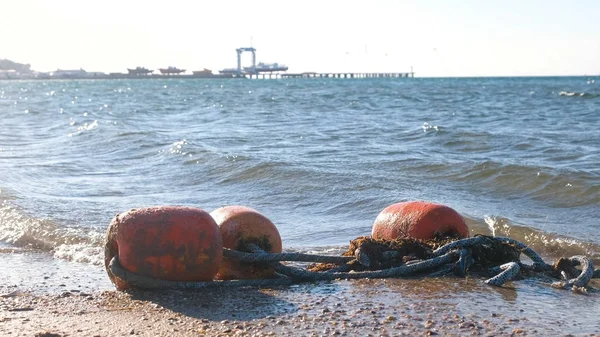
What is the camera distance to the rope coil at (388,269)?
5.12 meters

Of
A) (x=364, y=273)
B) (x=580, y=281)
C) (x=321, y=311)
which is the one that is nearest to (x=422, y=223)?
(x=364, y=273)

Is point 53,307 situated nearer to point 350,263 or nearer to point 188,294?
point 188,294

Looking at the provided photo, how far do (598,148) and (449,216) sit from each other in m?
10.7

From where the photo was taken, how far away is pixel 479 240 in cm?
561

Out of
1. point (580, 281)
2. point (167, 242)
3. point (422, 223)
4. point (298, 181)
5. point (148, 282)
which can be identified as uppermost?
point (167, 242)

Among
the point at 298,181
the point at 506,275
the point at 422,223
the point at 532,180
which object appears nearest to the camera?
the point at 506,275

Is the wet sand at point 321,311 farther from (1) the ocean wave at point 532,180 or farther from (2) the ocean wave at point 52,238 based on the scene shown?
(1) the ocean wave at point 532,180

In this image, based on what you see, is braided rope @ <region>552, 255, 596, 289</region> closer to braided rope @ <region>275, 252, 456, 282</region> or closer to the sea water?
braided rope @ <region>275, 252, 456, 282</region>

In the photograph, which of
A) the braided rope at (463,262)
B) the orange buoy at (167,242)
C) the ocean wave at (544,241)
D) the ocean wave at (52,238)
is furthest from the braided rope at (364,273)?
the ocean wave at (544,241)

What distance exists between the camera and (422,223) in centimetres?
592

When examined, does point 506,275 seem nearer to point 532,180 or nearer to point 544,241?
point 544,241

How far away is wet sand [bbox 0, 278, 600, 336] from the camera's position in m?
4.23

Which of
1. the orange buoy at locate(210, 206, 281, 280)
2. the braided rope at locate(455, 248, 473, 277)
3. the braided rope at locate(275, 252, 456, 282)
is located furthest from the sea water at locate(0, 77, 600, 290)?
the braided rope at locate(455, 248, 473, 277)

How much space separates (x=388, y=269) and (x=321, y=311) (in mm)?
1005
